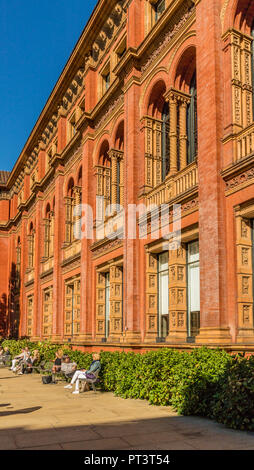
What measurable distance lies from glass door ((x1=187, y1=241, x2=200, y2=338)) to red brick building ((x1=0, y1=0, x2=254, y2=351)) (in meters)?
0.05

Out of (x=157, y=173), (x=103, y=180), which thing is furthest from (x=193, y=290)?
(x=103, y=180)

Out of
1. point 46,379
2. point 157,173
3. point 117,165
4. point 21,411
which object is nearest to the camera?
point 21,411

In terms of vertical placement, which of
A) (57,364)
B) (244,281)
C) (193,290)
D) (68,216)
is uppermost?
(68,216)

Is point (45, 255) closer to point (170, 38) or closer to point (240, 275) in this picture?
point (170, 38)

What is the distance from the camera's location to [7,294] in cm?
4681

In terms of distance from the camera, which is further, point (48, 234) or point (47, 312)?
point (48, 234)

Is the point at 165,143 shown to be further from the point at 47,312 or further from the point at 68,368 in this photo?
the point at 47,312

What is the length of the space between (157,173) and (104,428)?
36.2 feet

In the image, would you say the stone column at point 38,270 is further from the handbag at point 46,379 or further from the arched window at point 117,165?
the handbag at point 46,379

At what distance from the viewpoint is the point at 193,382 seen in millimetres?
9727

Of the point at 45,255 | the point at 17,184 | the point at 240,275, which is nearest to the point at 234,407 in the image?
the point at 240,275

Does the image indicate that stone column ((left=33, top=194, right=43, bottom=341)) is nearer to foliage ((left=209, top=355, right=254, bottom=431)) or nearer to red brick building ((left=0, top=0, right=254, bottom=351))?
red brick building ((left=0, top=0, right=254, bottom=351))

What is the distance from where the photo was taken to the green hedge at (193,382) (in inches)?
325

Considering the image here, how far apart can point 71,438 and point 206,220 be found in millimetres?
7030
